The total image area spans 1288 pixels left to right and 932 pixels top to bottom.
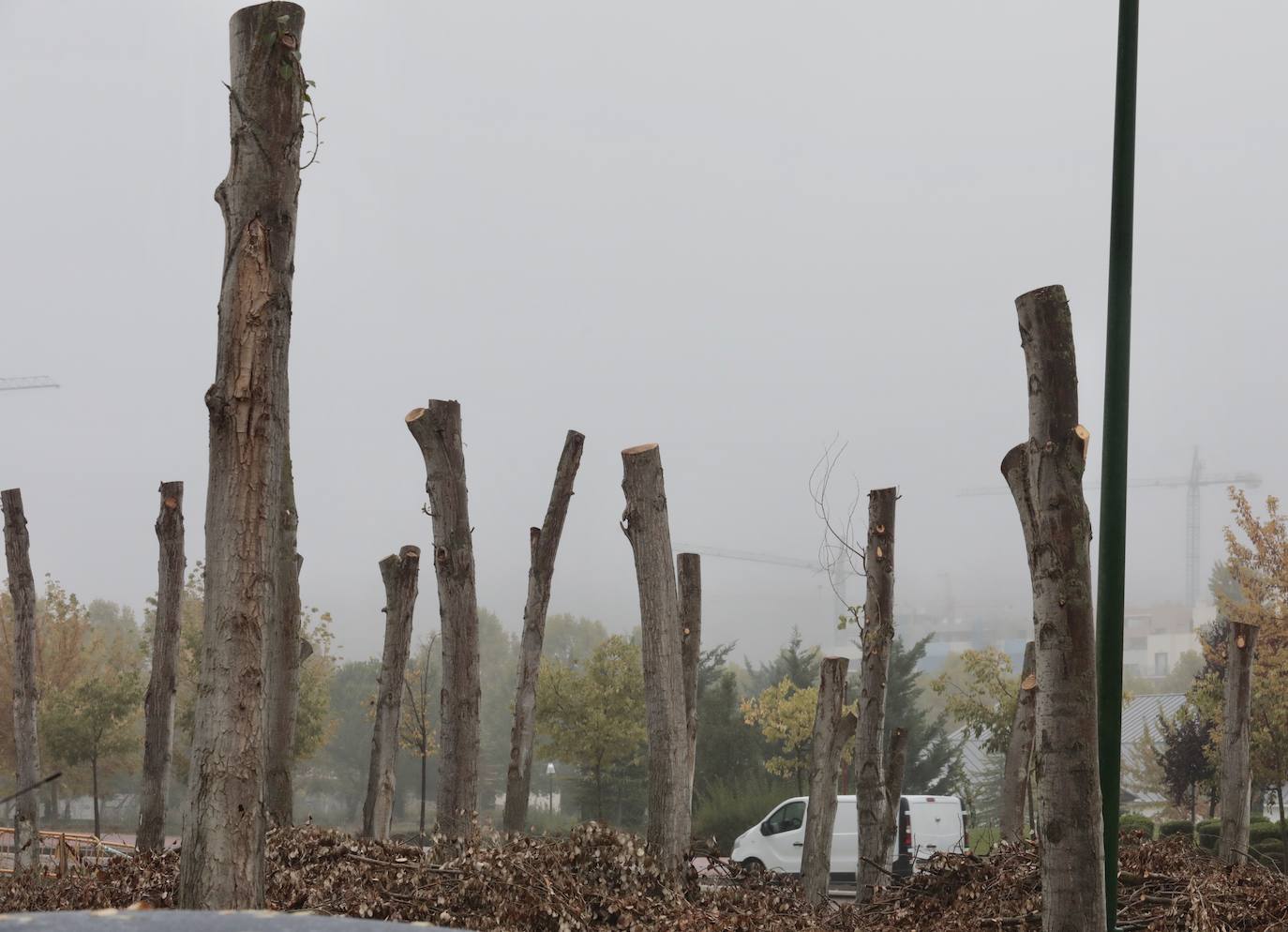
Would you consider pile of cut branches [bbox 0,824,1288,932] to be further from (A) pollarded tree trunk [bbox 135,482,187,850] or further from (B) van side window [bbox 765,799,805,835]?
(B) van side window [bbox 765,799,805,835]

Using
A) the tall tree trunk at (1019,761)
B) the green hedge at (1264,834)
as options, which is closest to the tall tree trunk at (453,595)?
the tall tree trunk at (1019,761)

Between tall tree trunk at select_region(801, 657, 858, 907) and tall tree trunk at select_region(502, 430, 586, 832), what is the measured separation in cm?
314

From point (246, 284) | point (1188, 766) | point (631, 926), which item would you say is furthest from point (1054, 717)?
point (1188, 766)

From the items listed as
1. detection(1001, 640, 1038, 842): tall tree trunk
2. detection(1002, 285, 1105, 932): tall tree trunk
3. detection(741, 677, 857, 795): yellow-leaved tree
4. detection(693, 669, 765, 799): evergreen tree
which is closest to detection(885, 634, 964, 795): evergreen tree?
detection(693, 669, 765, 799): evergreen tree

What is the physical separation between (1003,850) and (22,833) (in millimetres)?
9818

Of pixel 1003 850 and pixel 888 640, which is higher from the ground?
pixel 888 640

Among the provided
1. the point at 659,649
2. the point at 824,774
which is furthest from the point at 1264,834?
the point at 659,649

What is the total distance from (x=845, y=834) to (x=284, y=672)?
46.0ft

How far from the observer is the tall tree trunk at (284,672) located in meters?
9.57

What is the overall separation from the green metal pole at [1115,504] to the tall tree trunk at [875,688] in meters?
5.19

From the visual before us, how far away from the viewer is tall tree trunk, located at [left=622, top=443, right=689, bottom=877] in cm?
816

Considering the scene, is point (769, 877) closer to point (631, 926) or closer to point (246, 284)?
point (631, 926)

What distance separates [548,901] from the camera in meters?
6.80

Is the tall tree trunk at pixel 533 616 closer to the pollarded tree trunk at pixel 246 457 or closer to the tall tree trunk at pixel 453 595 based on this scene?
the tall tree trunk at pixel 453 595
